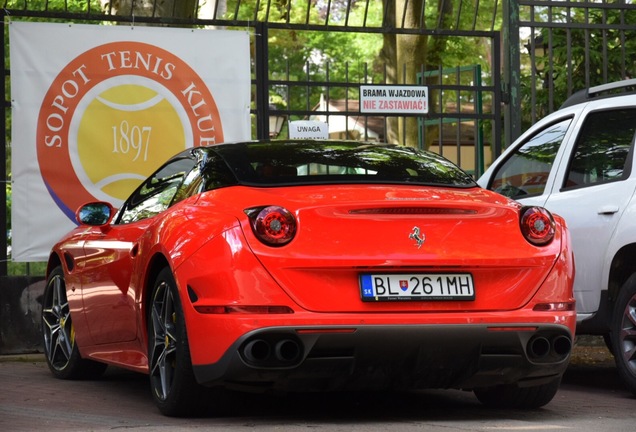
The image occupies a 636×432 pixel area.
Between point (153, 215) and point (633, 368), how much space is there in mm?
2874

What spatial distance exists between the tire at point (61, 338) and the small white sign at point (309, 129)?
10.6 ft

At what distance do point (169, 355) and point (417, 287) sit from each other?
4.28 ft

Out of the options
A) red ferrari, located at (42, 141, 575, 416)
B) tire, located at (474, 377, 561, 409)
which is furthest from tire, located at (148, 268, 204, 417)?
tire, located at (474, 377, 561, 409)

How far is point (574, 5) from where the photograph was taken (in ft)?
40.8

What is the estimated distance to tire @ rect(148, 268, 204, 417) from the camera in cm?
611

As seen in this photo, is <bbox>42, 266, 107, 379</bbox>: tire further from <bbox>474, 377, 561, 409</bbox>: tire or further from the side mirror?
<bbox>474, 377, 561, 409</bbox>: tire

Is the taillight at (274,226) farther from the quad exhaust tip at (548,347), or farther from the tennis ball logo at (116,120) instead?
the tennis ball logo at (116,120)

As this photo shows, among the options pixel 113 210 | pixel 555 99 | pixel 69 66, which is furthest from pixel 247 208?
pixel 555 99

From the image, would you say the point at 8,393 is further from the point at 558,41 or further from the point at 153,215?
the point at 558,41

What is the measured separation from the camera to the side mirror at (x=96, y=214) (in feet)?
25.8

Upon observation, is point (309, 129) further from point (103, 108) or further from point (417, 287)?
point (417, 287)

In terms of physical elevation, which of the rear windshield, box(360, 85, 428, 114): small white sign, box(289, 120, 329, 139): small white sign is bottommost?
→ the rear windshield

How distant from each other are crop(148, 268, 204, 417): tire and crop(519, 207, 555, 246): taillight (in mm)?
1678

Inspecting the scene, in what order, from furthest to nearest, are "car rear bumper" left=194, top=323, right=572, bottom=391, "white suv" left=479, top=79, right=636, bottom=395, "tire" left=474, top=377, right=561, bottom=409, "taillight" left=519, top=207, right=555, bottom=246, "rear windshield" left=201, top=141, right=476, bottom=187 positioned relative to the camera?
"white suv" left=479, top=79, right=636, bottom=395 < "tire" left=474, top=377, right=561, bottom=409 < "rear windshield" left=201, top=141, right=476, bottom=187 < "taillight" left=519, top=207, right=555, bottom=246 < "car rear bumper" left=194, top=323, right=572, bottom=391
